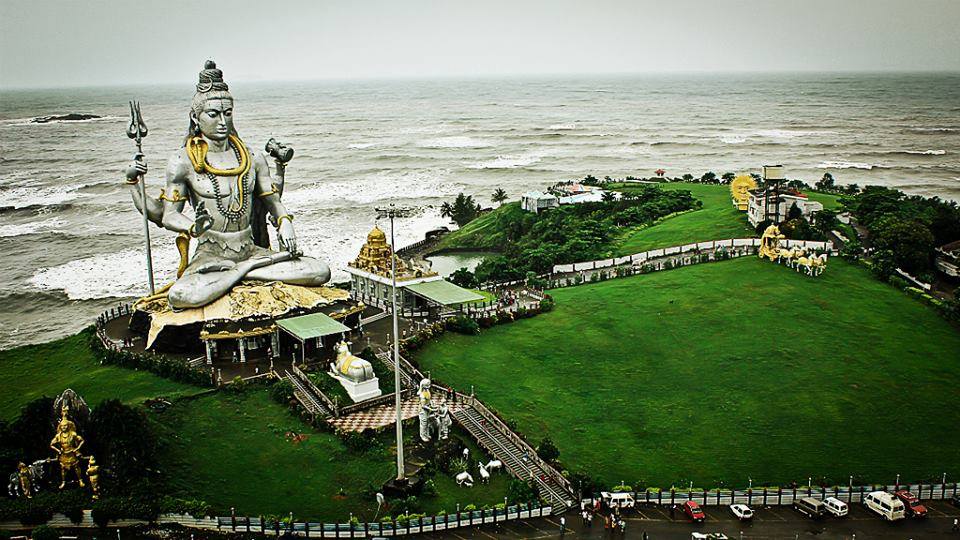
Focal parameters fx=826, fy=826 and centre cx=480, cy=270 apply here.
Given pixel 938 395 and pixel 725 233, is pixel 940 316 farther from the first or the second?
pixel 725 233

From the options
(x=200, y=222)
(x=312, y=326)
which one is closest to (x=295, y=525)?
(x=312, y=326)

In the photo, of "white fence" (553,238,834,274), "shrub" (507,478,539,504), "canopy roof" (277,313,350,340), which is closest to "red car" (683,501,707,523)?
"shrub" (507,478,539,504)

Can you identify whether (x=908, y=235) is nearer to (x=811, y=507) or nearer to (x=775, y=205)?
(x=775, y=205)

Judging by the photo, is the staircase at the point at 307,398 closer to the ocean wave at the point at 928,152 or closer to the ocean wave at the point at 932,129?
the ocean wave at the point at 928,152

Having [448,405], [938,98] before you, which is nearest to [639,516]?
[448,405]

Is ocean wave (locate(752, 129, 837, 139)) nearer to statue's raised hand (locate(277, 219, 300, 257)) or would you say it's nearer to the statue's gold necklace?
statue's raised hand (locate(277, 219, 300, 257))

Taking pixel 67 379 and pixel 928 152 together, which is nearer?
pixel 67 379

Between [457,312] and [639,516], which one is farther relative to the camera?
[457,312]
